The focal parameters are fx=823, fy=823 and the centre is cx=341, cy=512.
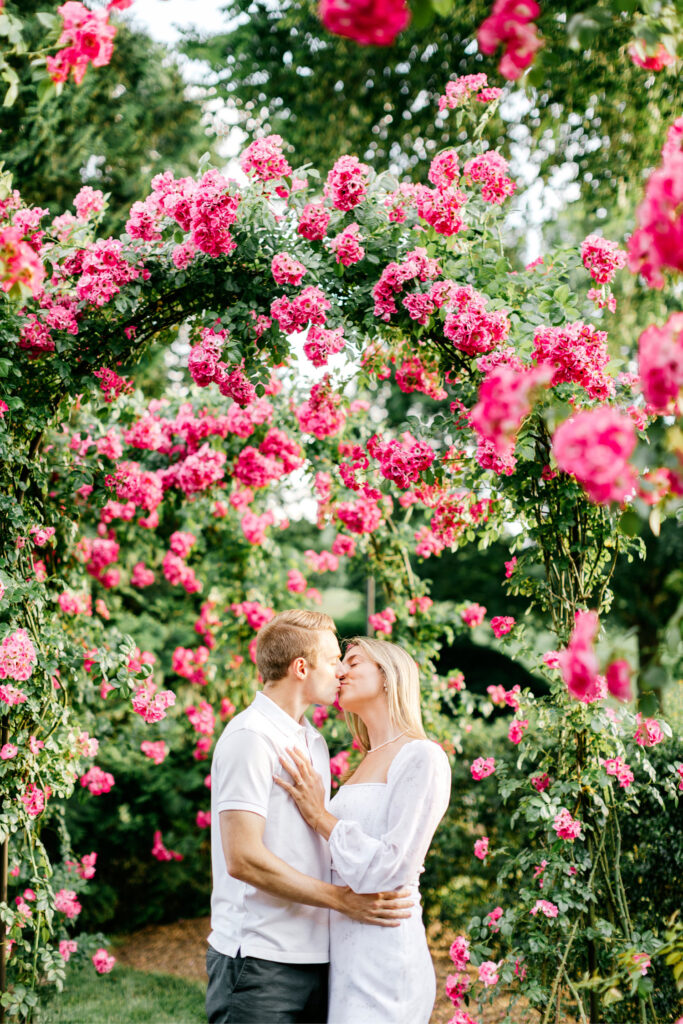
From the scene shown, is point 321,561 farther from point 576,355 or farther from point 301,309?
point 576,355

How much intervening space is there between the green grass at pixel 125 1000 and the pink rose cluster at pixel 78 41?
3.77 meters

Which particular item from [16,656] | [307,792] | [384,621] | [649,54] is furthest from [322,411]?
[649,54]

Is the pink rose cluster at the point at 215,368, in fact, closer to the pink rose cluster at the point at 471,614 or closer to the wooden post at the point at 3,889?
the wooden post at the point at 3,889

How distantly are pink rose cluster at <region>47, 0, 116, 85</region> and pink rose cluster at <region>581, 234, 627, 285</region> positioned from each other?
1.73m

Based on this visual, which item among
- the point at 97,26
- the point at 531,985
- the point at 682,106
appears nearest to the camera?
the point at 97,26

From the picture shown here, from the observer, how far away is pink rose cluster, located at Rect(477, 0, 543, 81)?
1328 millimetres

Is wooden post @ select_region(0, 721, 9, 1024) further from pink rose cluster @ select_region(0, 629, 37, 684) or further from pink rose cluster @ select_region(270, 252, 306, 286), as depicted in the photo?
pink rose cluster @ select_region(270, 252, 306, 286)

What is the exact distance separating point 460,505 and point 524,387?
191 centimetres

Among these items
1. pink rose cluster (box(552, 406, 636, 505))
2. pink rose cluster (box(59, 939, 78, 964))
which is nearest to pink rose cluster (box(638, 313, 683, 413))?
pink rose cluster (box(552, 406, 636, 505))

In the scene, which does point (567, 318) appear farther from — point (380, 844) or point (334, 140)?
point (334, 140)

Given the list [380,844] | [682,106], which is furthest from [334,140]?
[380,844]

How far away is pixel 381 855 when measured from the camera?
211 centimetres

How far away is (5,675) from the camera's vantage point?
2781 mm

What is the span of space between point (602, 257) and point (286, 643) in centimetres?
170
